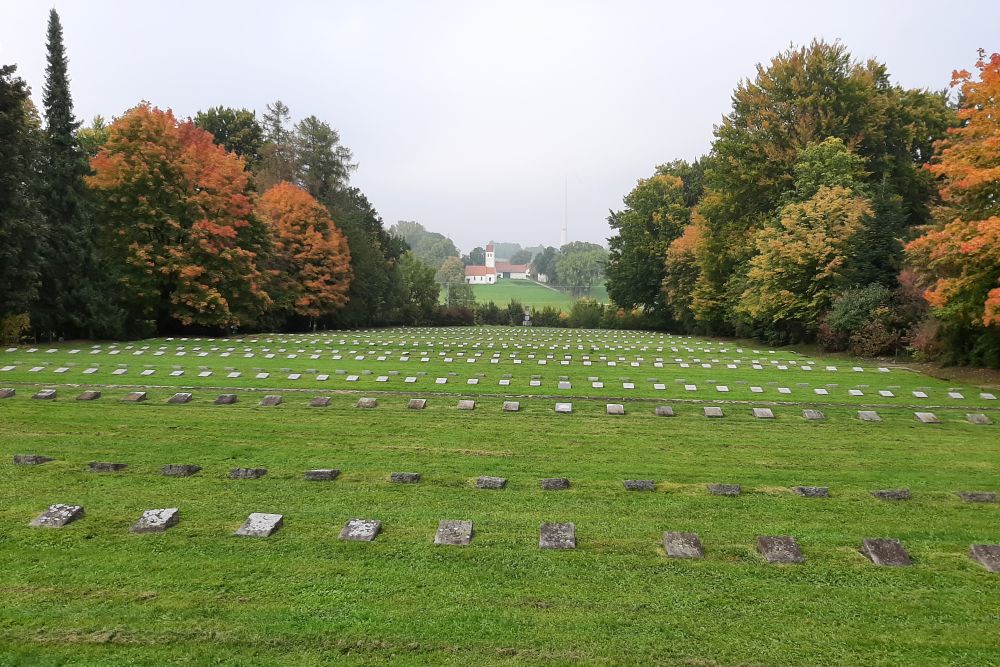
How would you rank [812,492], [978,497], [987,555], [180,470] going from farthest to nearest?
[180,470] < [812,492] < [978,497] < [987,555]

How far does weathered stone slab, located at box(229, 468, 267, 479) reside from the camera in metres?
6.85

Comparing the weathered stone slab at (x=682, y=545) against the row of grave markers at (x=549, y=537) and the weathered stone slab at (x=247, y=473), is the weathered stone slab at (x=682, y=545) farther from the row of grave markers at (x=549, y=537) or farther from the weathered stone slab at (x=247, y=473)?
the weathered stone slab at (x=247, y=473)

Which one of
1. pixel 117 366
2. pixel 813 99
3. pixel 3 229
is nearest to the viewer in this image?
pixel 117 366

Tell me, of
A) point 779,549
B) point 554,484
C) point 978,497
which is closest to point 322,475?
point 554,484

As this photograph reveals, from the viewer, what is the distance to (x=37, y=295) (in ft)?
69.8

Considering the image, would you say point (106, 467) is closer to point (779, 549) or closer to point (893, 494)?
point (779, 549)

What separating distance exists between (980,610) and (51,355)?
20640 mm

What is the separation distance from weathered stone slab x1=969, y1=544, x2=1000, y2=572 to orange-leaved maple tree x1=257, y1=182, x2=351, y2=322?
117 feet

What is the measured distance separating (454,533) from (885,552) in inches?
143

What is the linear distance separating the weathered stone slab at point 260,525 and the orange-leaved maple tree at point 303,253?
32.5 metres

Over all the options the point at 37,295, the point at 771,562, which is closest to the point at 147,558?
the point at 771,562

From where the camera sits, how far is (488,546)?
496 cm

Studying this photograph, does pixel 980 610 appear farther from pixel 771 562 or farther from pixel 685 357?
pixel 685 357

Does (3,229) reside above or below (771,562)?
above
